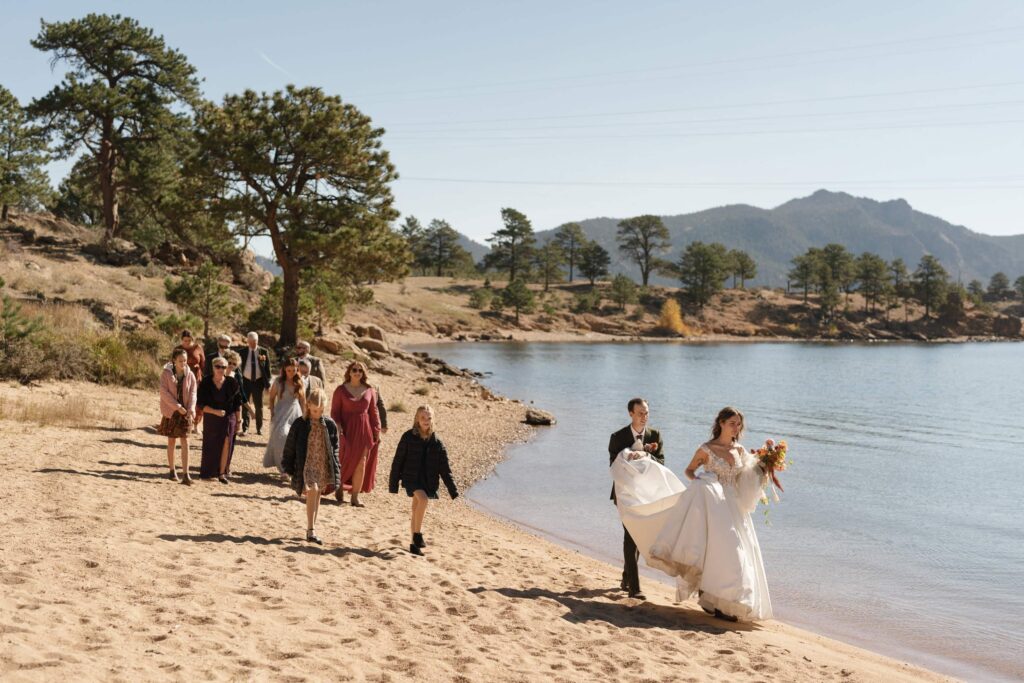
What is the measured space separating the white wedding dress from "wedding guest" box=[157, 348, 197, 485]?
21.7ft

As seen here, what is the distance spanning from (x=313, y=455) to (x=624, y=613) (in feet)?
13.0

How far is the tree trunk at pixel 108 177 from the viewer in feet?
137

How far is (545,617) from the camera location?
840cm

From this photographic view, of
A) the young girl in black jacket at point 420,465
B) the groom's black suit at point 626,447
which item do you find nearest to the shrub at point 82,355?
the young girl in black jacket at point 420,465

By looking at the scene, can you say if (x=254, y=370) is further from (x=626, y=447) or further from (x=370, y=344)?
(x=370, y=344)

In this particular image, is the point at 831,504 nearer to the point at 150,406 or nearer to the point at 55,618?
the point at 150,406

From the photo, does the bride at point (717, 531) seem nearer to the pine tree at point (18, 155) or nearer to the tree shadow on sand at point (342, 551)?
the tree shadow on sand at point (342, 551)

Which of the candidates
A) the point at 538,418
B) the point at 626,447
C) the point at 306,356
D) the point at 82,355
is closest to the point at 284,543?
the point at 626,447

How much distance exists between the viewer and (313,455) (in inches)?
393

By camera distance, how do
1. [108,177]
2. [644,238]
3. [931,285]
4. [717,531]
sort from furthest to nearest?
[644,238] → [931,285] → [108,177] → [717,531]

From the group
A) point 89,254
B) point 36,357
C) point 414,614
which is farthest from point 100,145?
point 414,614

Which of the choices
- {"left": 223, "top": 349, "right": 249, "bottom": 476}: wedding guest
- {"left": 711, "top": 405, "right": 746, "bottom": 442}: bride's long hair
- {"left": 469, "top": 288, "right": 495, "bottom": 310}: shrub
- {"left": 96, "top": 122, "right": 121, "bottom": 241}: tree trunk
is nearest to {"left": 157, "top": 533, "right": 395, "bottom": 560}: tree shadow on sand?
{"left": 223, "top": 349, "right": 249, "bottom": 476}: wedding guest

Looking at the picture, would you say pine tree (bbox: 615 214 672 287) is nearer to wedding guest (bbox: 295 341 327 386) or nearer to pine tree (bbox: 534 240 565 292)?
pine tree (bbox: 534 240 565 292)

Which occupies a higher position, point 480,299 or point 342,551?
point 480,299
